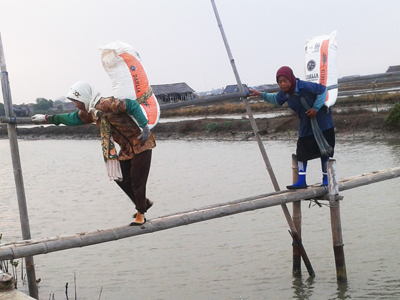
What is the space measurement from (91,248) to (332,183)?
4188 millimetres

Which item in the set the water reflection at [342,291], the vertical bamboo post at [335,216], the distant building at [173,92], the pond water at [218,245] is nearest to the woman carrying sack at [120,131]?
the vertical bamboo post at [335,216]

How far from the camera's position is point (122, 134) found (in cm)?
376

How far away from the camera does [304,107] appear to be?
454 cm

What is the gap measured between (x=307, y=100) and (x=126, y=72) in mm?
1699

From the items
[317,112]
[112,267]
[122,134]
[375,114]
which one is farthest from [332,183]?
[375,114]

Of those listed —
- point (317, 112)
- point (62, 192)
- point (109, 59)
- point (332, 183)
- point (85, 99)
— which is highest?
point (109, 59)

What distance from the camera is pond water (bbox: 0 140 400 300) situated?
18.6 feet

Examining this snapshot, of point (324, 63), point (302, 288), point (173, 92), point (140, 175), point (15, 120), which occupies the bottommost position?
point (302, 288)

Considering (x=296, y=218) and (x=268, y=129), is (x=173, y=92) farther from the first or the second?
(x=296, y=218)

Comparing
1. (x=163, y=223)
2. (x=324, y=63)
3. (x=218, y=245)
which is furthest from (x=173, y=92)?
(x=163, y=223)

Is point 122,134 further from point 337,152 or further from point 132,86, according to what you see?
point 337,152

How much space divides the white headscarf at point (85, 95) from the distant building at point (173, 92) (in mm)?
34441

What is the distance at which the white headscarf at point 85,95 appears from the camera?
3.62 metres

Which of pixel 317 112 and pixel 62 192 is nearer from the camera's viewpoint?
pixel 317 112
